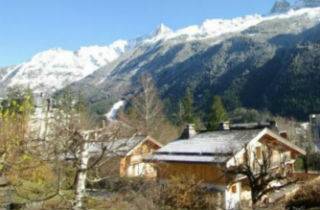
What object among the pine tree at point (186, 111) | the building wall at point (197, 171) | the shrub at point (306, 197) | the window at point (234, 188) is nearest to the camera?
the shrub at point (306, 197)

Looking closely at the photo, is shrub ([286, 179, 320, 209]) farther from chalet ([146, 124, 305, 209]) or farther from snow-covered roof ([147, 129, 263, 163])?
snow-covered roof ([147, 129, 263, 163])

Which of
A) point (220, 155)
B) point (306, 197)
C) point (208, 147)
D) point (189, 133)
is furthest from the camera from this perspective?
point (189, 133)

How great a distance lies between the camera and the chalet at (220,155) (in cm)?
3762

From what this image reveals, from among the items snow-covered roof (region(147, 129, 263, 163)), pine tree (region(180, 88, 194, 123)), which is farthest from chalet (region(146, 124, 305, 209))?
pine tree (region(180, 88, 194, 123))

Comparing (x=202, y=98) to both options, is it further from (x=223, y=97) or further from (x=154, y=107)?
(x=154, y=107)

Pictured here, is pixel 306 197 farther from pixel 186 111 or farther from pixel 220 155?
pixel 186 111

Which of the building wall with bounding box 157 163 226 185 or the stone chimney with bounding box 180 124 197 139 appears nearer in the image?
the building wall with bounding box 157 163 226 185

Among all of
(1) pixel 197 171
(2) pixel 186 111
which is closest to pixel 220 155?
(1) pixel 197 171

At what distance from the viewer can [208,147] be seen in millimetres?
40375

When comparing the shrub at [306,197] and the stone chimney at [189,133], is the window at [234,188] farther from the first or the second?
the stone chimney at [189,133]

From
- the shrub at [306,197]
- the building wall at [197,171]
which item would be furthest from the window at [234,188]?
the shrub at [306,197]

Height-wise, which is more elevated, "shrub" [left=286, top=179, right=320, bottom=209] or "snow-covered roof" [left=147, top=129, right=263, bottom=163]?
"snow-covered roof" [left=147, top=129, right=263, bottom=163]

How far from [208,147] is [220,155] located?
9.80 feet

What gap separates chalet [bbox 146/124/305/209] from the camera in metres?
37.6
